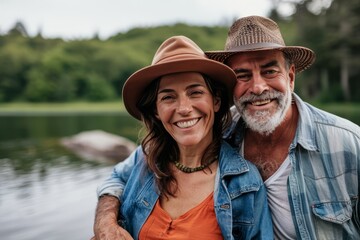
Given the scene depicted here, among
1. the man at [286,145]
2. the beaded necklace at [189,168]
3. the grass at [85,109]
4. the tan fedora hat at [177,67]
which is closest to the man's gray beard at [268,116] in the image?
the man at [286,145]

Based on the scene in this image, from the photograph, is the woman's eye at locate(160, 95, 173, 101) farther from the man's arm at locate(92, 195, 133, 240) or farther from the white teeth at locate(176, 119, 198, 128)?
the man's arm at locate(92, 195, 133, 240)

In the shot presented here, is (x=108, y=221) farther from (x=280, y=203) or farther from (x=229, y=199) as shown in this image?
(x=280, y=203)

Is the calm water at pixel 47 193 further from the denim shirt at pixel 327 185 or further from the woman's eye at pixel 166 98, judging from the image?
the denim shirt at pixel 327 185

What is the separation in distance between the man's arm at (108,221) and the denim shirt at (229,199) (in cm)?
6

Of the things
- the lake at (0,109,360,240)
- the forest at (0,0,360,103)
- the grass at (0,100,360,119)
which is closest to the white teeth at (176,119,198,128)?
the lake at (0,109,360,240)

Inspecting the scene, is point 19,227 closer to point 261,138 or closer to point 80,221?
point 80,221

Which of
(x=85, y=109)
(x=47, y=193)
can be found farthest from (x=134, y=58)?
(x=47, y=193)

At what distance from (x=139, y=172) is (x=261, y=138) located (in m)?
1.01

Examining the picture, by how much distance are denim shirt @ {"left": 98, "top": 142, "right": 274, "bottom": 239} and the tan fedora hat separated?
1.81ft

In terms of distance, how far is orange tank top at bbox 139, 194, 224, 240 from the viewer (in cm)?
263

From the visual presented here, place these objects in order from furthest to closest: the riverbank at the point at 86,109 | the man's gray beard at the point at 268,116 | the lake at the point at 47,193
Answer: the riverbank at the point at 86,109, the lake at the point at 47,193, the man's gray beard at the point at 268,116

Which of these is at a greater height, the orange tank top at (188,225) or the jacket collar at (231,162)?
the jacket collar at (231,162)

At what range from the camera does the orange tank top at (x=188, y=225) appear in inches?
104

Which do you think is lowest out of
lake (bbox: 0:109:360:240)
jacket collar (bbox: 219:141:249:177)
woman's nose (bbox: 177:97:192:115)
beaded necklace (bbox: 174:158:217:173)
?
lake (bbox: 0:109:360:240)
